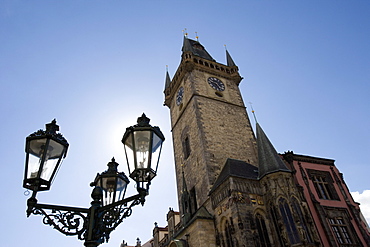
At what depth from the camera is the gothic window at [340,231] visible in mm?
15102

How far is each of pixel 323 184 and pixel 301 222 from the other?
5.83m

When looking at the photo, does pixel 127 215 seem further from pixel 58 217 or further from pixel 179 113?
pixel 179 113

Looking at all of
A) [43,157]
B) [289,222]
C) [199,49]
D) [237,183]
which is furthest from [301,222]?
[199,49]

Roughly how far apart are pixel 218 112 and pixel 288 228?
1085 centimetres

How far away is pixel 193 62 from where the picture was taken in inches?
969

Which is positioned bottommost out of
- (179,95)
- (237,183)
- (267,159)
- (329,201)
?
(329,201)

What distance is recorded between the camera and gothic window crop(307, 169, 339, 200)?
17.1m

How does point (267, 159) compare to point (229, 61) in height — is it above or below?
below

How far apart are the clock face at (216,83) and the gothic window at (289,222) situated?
493 inches

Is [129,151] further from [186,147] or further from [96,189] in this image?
[186,147]

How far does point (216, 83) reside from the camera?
80.7 ft

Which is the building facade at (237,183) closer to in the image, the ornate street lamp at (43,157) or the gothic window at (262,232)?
the gothic window at (262,232)

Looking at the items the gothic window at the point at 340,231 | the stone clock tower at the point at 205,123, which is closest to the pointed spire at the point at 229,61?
the stone clock tower at the point at 205,123

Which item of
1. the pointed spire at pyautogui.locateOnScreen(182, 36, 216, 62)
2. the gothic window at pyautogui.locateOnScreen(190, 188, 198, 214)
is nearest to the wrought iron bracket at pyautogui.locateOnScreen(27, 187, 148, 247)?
the gothic window at pyautogui.locateOnScreen(190, 188, 198, 214)
